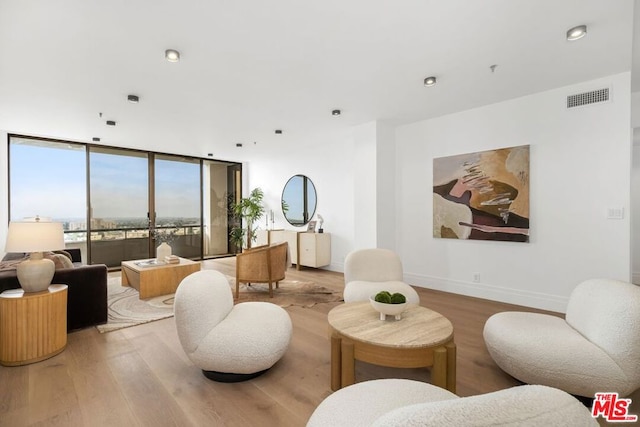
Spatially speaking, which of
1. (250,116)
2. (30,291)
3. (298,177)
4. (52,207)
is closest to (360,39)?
(250,116)

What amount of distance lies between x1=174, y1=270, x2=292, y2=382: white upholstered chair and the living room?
2.08 m

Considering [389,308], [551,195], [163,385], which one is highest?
[551,195]

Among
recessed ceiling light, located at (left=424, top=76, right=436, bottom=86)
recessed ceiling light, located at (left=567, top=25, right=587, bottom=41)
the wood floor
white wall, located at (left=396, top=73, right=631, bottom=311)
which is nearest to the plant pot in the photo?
the wood floor

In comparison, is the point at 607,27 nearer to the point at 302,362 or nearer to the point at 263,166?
the point at 302,362

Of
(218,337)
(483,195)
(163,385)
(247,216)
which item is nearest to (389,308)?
(218,337)

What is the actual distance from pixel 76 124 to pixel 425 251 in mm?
5927

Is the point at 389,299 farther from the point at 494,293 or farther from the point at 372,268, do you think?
the point at 494,293

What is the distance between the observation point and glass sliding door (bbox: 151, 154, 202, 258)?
6789 mm

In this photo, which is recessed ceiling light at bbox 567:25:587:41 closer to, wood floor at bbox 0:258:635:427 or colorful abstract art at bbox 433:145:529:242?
colorful abstract art at bbox 433:145:529:242

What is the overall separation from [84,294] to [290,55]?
3.18 meters

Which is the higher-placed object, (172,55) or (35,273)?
Answer: (172,55)

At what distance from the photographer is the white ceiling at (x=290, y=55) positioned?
2133 millimetres

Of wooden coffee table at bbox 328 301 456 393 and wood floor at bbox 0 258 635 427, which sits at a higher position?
wooden coffee table at bbox 328 301 456 393

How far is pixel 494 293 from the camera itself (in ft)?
13.1
